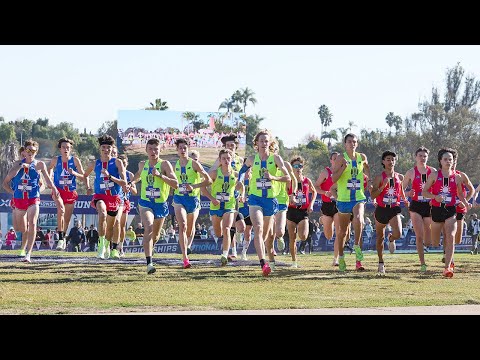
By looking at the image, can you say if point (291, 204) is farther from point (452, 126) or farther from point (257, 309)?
point (452, 126)

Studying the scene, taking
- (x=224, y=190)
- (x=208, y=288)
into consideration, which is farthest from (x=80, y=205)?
(x=208, y=288)

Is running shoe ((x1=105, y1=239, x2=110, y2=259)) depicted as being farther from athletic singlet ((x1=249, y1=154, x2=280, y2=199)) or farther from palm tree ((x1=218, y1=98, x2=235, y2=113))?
palm tree ((x1=218, y1=98, x2=235, y2=113))

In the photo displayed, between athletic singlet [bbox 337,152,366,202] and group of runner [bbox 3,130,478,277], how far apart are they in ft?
0.06

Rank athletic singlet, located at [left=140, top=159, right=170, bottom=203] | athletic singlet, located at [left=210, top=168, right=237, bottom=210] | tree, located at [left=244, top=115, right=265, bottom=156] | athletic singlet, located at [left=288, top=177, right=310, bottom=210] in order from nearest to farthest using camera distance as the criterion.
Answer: athletic singlet, located at [left=140, top=159, right=170, bottom=203], athletic singlet, located at [left=210, top=168, right=237, bottom=210], athletic singlet, located at [left=288, top=177, right=310, bottom=210], tree, located at [left=244, top=115, right=265, bottom=156]

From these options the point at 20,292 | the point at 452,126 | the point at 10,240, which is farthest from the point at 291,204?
the point at 452,126

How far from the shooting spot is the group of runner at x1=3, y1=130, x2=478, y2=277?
1694 centimetres

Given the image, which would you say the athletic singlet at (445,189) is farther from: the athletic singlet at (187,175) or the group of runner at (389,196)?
the athletic singlet at (187,175)

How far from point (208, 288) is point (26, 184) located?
17.7ft

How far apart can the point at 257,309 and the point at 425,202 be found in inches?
317

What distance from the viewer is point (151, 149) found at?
17.0 metres

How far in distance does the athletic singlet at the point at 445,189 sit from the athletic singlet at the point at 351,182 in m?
1.30

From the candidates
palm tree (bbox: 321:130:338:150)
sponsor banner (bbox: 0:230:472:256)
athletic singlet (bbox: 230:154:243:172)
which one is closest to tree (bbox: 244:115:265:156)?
palm tree (bbox: 321:130:338:150)

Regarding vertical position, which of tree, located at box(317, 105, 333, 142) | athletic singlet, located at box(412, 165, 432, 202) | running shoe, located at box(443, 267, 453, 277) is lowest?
running shoe, located at box(443, 267, 453, 277)

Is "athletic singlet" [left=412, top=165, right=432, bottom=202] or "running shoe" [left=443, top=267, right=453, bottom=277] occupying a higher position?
"athletic singlet" [left=412, top=165, right=432, bottom=202]
